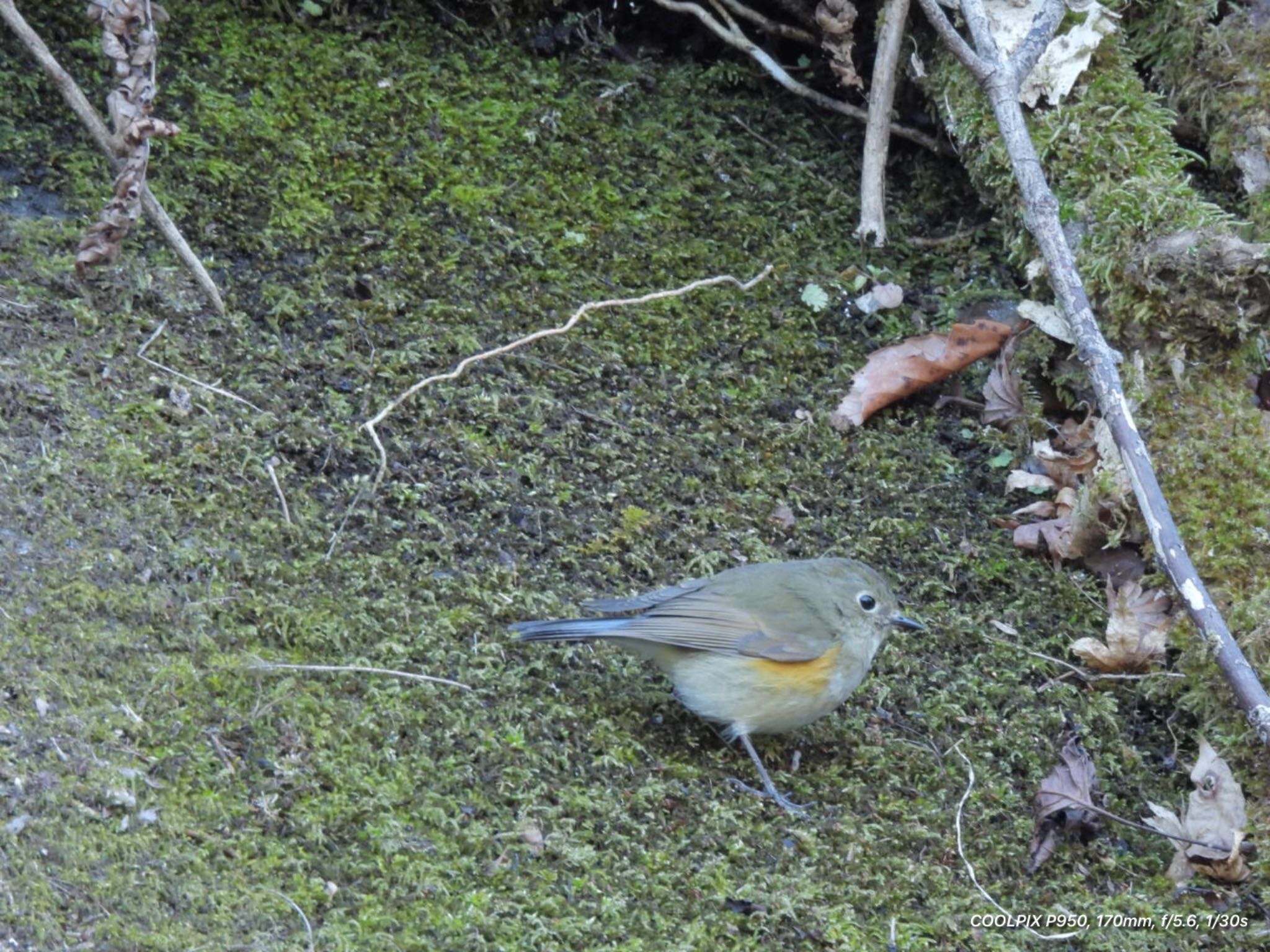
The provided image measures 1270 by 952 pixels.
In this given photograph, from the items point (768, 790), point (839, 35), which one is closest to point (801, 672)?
point (768, 790)

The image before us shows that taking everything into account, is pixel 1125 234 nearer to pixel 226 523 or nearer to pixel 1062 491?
pixel 1062 491

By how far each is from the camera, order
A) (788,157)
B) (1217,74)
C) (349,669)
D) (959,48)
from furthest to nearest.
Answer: (788,157) → (1217,74) → (959,48) → (349,669)

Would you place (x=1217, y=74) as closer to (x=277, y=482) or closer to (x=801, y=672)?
(x=801, y=672)

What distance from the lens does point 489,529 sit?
4.23m

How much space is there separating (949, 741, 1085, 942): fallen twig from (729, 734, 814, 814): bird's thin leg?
1.32 feet

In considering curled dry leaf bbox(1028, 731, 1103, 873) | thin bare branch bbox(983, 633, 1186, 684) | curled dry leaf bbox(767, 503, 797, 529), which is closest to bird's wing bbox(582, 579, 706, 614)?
curled dry leaf bbox(767, 503, 797, 529)

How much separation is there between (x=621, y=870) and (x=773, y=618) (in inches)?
35.9

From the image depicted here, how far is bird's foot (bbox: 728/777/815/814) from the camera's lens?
147 inches

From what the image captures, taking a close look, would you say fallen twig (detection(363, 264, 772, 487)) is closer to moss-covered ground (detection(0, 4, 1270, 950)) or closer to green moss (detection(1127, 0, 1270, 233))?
moss-covered ground (detection(0, 4, 1270, 950))

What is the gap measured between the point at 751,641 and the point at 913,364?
1576mm

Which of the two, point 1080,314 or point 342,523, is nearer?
point 342,523

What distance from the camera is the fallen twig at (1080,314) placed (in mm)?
3842

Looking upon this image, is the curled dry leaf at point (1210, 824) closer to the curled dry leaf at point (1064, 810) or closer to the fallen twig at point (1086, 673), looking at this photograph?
the curled dry leaf at point (1064, 810)

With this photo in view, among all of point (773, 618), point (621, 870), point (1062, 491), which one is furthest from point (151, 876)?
point (1062, 491)
